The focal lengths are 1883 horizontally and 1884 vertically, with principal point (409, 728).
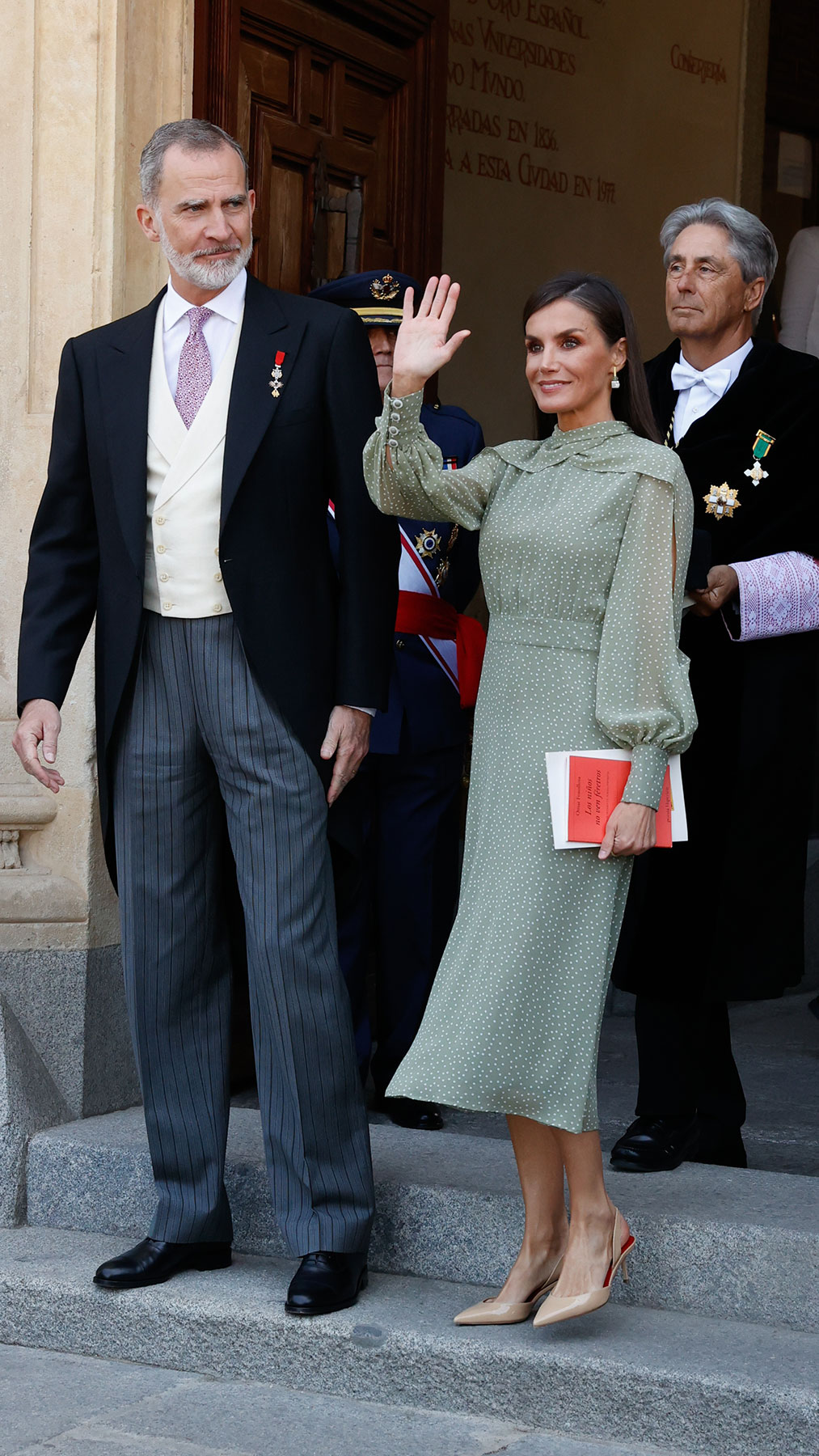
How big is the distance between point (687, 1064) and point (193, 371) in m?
1.63

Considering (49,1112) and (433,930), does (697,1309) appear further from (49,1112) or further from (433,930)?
(49,1112)

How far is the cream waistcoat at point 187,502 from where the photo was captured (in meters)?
3.28

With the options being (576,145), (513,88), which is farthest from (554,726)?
(576,145)

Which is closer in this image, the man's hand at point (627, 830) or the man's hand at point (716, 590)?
the man's hand at point (627, 830)

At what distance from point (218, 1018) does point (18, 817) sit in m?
0.92

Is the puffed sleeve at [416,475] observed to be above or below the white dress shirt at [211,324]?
below

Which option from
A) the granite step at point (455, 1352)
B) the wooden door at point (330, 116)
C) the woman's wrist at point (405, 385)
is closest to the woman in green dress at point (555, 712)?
the woman's wrist at point (405, 385)

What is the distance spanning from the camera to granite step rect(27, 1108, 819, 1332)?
3.28 metres

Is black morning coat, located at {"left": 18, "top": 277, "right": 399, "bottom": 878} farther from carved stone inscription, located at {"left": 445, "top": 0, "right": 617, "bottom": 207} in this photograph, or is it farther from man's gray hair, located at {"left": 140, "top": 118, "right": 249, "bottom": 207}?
carved stone inscription, located at {"left": 445, "top": 0, "right": 617, "bottom": 207}

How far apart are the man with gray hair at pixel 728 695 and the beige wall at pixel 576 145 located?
304 centimetres

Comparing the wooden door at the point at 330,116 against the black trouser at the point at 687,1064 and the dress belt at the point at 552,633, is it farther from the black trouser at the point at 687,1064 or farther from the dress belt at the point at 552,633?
the black trouser at the point at 687,1064

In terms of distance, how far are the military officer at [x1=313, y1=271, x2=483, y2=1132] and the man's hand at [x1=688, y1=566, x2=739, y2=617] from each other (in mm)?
860

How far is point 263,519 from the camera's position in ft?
10.7

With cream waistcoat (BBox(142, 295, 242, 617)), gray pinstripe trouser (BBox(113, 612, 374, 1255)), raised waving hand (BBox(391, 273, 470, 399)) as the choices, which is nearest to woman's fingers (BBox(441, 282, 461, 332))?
raised waving hand (BBox(391, 273, 470, 399))
